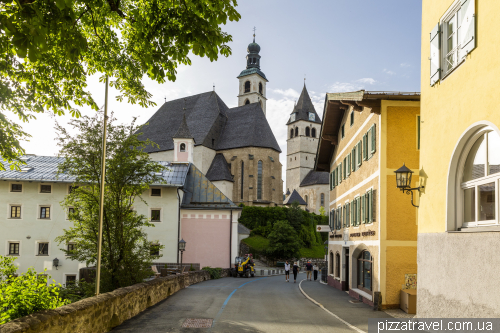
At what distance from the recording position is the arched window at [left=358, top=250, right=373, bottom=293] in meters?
16.7

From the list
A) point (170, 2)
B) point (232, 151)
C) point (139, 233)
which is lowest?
point (139, 233)

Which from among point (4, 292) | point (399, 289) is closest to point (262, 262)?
point (399, 289)

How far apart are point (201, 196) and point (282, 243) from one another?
1459 cm

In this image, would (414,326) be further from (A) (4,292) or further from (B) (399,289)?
(A) (4,292)

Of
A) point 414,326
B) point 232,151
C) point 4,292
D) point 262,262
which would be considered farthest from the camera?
point 232,151

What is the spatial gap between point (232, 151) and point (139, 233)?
50.5m

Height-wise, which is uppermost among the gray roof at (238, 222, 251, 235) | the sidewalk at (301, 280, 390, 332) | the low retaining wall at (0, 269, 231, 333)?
the low retaining wall at (0, 269, 231, 333)

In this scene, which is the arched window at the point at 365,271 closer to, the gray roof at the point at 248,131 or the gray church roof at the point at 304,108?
the gray roof at the point at 248,131

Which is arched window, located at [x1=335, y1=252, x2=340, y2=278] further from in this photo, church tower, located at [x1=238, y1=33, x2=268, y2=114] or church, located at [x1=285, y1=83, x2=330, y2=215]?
church, located at [x1=285, y1=83, x2=330, y2=215]

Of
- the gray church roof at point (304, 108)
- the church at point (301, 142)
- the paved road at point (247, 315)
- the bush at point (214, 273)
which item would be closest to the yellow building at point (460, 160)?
the paved road at point (247, 315)

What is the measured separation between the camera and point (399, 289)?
1455cm

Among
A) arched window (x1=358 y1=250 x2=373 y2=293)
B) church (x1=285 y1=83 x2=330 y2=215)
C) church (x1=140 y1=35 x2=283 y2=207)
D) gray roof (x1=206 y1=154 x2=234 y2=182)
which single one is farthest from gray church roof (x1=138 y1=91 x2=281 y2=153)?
arched window (x1=358 y1=250 x2=373 y2=293)

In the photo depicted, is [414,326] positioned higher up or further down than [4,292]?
further down

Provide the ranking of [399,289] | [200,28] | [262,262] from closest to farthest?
[200,28] < [399,289] < [262,262]
